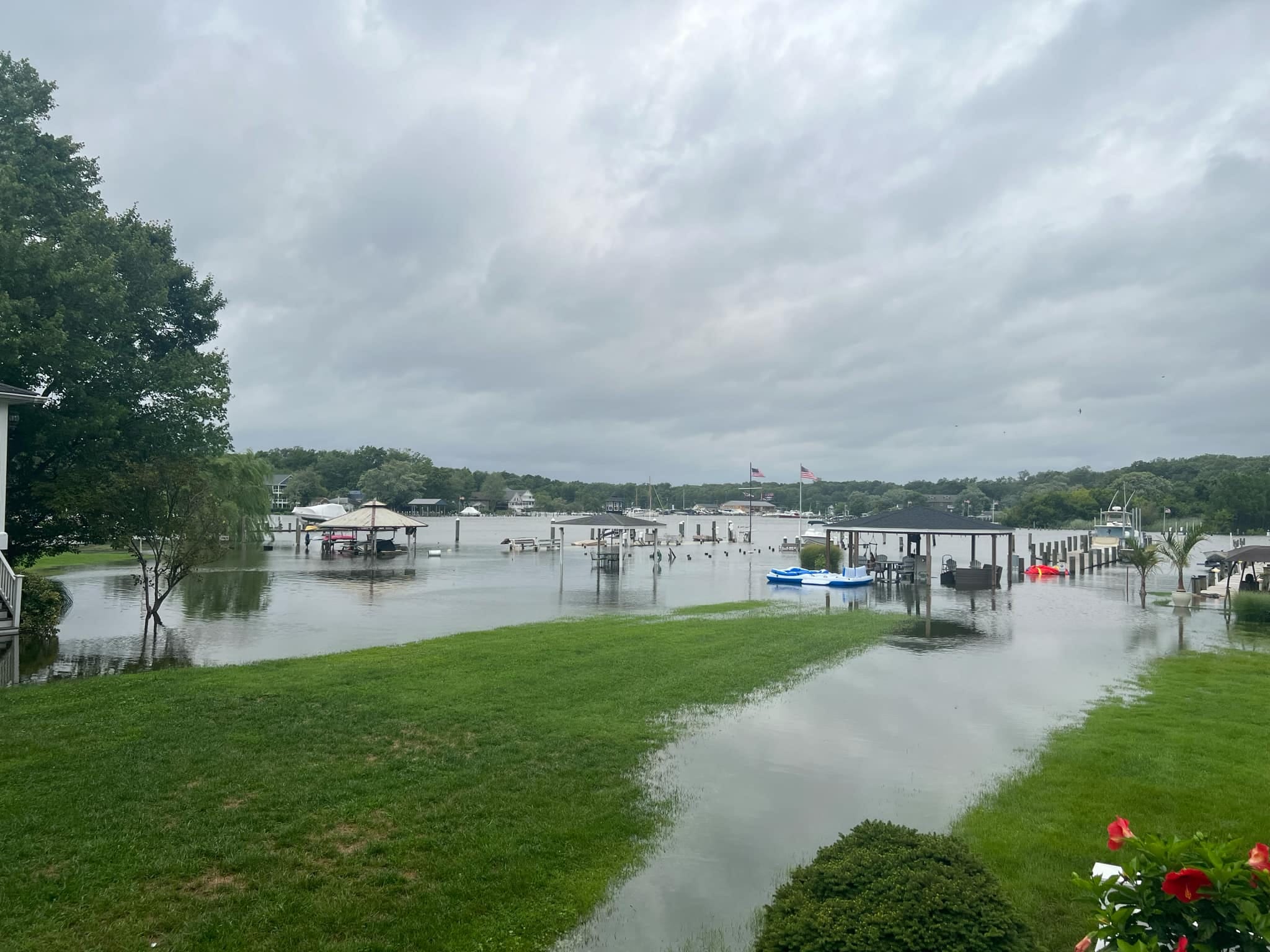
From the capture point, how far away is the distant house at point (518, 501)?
593 feet

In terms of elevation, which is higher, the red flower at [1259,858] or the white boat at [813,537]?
the red flower at [1259,858]

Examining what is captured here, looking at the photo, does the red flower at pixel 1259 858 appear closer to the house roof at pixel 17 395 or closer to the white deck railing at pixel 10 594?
the white deck railing at pixel 10 594

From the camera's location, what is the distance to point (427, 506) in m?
160

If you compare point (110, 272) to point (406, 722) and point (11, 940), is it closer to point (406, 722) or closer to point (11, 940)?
point (406, 722)

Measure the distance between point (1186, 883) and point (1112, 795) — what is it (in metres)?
5.55

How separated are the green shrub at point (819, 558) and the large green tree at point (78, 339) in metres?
29.5

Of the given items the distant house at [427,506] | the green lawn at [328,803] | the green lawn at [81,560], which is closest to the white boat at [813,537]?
the green lawn at [81,560]

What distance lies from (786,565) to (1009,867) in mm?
45046

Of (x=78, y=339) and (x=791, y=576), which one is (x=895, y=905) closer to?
(x=78, y=339)

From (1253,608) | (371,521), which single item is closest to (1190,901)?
(1253,608)

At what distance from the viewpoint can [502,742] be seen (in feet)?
29.1

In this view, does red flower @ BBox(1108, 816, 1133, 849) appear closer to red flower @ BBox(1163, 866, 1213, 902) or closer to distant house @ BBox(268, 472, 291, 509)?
red flower @ BBox(1163, 866, 1213, 902)

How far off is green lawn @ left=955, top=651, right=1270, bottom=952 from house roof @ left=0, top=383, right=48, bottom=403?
19.9m

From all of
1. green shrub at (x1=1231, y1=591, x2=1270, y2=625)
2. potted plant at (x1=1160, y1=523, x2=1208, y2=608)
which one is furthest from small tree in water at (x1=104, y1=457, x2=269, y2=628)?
potted plant at (x1=1160, y1=523, x2=1208, y2=608)
